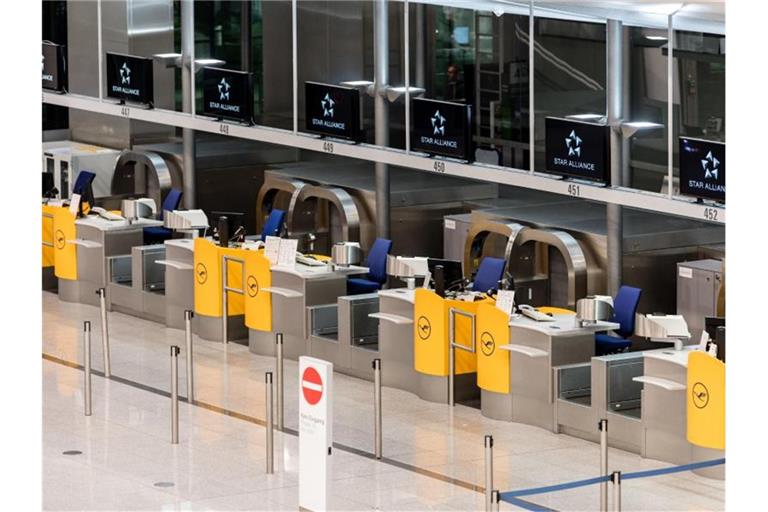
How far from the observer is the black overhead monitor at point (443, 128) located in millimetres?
13789

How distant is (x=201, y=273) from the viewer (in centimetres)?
1460

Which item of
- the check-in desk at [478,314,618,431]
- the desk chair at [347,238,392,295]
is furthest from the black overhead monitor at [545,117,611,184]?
the desk chair at [347,238,392,295]

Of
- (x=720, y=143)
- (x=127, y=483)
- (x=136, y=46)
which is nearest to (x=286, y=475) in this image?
(x=127, y=483)

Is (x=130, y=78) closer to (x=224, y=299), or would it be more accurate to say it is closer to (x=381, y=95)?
(x=381, y=95)

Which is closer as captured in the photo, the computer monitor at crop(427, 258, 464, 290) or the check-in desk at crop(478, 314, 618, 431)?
the check-in desk at crop(478, 314, 618, 431)

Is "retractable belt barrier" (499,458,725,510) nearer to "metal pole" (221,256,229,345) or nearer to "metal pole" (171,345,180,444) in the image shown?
"metal pole" (171,345,180,444)

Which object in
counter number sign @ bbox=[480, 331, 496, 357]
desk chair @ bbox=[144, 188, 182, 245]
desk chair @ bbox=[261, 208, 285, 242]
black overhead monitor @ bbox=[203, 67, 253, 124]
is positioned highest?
black overhead monitor @ bbox=[203, 67, 253, 124]

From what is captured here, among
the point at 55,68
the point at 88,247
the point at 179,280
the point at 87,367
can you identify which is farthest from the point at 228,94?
the point at 87,367

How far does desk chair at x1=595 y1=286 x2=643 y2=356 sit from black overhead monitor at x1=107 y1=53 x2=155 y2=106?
7681 millimetres

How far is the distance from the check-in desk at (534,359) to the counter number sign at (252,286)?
2983 millimetres

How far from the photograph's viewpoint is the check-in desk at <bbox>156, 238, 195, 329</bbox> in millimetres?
15031

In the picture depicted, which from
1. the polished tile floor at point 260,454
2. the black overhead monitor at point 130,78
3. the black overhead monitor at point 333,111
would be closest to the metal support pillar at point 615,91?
the polished tile floor at point 260,454
